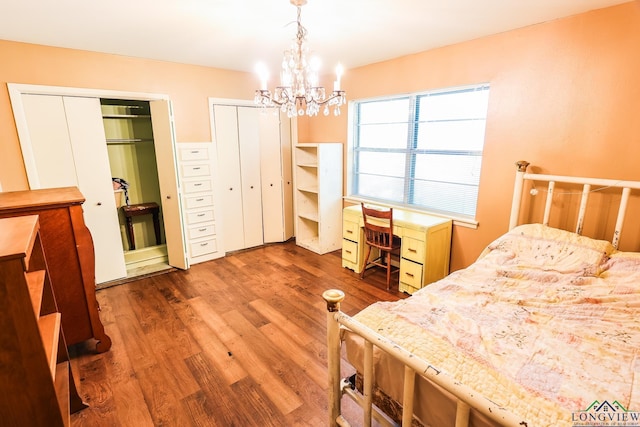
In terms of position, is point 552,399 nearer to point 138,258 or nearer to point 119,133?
point 138,258

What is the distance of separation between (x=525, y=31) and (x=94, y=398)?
3926 millimetres

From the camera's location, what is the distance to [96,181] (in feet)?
10.4

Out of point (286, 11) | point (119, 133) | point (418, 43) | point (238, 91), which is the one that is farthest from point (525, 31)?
point (119, 133)

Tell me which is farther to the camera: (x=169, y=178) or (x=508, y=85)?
(x=169, y=178)

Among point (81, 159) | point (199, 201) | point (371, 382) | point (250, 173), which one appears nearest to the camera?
point (371, 382)

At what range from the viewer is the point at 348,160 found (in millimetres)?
4059

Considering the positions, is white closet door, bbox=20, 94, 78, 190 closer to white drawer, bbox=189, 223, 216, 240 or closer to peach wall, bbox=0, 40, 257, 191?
peach wall, bbox=0, 40, 257, 191

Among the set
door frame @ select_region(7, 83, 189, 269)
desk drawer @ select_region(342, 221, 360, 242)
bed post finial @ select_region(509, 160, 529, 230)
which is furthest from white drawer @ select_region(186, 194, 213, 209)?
bed post finial @ select_region(509, 160, 529, 230)

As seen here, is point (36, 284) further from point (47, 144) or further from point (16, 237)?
point (47, 144)

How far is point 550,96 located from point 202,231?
372 cm

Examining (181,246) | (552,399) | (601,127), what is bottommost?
(181,246)

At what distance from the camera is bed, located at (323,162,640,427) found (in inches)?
38.9

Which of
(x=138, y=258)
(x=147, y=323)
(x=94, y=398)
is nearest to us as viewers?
(x=94, y=398)

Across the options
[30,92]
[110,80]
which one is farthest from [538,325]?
[30,92]
